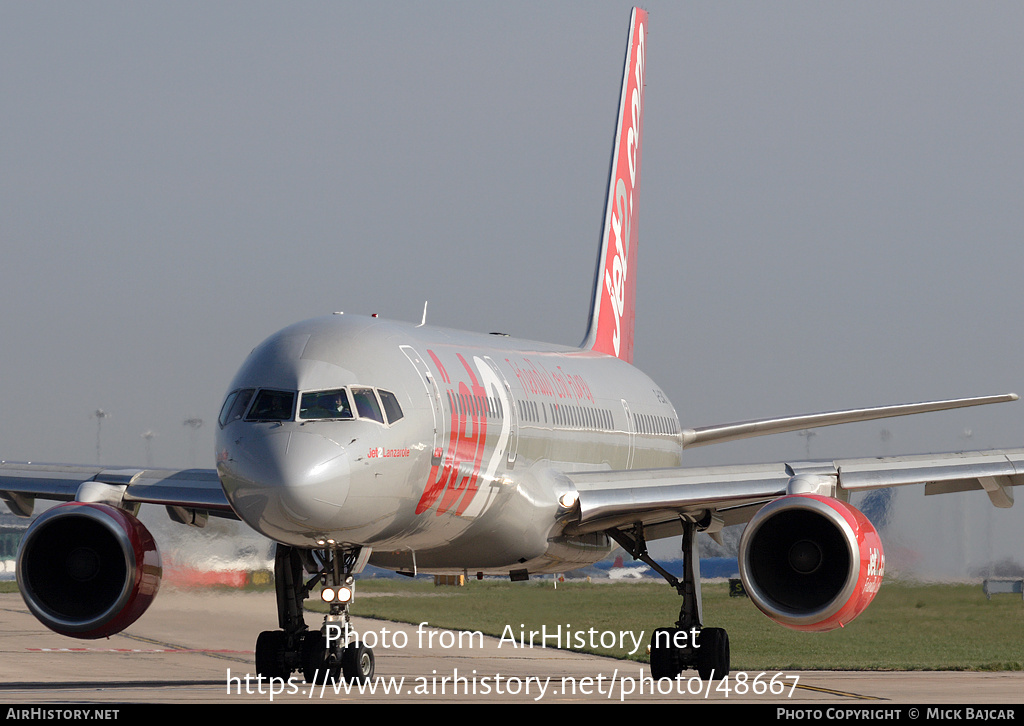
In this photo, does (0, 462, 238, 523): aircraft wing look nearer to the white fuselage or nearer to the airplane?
the airplane

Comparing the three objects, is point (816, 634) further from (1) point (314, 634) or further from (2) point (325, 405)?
(2) point (325, 405)

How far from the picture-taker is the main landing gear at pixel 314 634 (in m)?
18.2

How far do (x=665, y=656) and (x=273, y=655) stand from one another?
5063mm

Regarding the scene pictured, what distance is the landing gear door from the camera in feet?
58.5

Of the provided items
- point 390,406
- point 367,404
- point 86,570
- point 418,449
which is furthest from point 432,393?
point 86,570

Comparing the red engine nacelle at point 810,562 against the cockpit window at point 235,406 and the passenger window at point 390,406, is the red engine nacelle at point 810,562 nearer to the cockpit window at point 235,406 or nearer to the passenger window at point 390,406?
the passenger window at point 390,406

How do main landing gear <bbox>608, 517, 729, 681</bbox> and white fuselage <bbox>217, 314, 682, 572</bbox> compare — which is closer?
white fuselage <bbox>217, 314, 682, 572</bbox>

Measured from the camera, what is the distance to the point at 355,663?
18531 mm

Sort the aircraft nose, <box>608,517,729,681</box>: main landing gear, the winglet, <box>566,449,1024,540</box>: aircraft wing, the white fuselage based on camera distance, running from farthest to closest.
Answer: the winglet
<box>608,517,729,681</box>: main landing gear
<box>566,449,1024,540</box>: aircraft wing
the white fuselage
the aircraft nose

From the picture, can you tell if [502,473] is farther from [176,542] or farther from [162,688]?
[176,542]

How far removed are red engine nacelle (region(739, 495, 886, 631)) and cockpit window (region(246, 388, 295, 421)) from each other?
208 inches

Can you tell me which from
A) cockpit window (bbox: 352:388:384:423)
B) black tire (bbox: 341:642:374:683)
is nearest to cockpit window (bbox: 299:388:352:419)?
cockpit window (bbox: 352:388:384:423)

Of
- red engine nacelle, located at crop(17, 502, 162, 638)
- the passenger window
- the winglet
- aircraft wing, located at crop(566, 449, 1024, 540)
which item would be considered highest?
the winglet

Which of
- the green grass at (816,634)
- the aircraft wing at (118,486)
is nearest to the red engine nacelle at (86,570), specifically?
the aircraft wing at (118,486)
